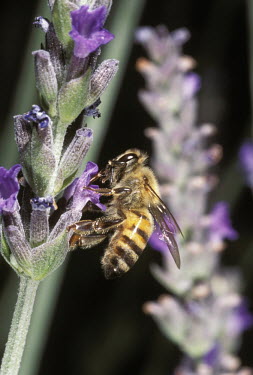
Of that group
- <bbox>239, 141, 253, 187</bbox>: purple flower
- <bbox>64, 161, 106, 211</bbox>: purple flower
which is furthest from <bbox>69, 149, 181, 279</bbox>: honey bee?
<bbox>239, 141, 253, 187</bbox>: purple flower

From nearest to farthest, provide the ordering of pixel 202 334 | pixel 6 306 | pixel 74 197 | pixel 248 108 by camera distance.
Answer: pixel 74 197 → pixel 202 334 → pixel 6 306 → pixel 248 108

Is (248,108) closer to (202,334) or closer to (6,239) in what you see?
(202,334)

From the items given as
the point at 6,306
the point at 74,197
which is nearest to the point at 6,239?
the point at 74,197

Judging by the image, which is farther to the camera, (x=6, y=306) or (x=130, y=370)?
(x=130, y=370)

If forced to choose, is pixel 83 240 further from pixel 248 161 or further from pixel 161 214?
pixel 248 161

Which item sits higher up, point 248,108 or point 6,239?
point 6,239

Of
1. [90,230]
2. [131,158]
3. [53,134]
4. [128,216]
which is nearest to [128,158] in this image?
[131,158]

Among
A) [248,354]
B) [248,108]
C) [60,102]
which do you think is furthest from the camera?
[248,108]

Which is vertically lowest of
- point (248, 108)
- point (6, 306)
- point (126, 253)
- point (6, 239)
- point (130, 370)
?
Answer: point (130, 370)
